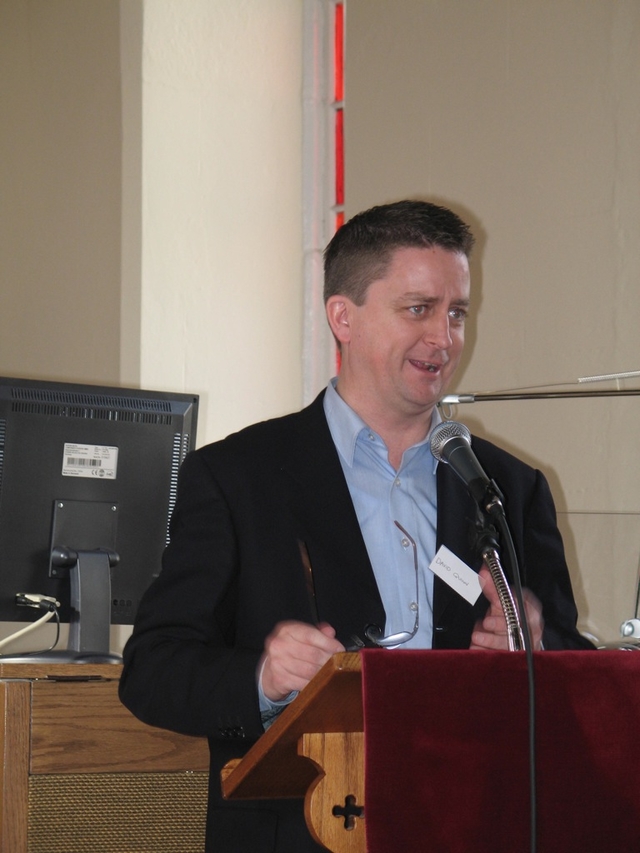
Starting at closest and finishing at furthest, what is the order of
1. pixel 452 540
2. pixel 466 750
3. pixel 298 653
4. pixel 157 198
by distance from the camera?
pixel 466 750, pixel 298 653, pixel 452 540, pixel 157 198

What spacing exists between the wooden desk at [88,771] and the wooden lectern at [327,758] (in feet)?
2.42

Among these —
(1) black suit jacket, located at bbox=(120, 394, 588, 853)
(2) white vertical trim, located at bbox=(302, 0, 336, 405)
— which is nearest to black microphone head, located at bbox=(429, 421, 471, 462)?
(1) black suit jacket, located at bbox=(120, 394, 588, 853)

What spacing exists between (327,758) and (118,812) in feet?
2.92

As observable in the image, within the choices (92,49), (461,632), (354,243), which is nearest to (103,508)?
(354,243)

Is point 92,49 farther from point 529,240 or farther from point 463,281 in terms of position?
point 463,281

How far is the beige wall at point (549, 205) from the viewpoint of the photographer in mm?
3570

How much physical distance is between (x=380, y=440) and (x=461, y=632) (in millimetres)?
416

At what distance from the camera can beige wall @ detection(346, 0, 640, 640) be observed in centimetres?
357

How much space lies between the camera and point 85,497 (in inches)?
94.0

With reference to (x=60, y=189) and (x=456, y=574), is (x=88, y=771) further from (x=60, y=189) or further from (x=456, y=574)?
(x=60, y=189)

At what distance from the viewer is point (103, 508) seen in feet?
7.92

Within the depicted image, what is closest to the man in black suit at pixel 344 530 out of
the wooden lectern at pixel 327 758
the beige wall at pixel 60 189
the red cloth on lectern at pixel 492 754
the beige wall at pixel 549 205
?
the wooden lectern at pixel 327 758

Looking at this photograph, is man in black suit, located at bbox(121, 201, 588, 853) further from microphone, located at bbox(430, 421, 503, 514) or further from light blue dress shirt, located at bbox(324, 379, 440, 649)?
microphone, located at bbox(430, 421, 503, 514)

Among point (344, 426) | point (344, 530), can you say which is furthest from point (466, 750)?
point (344, 426)
